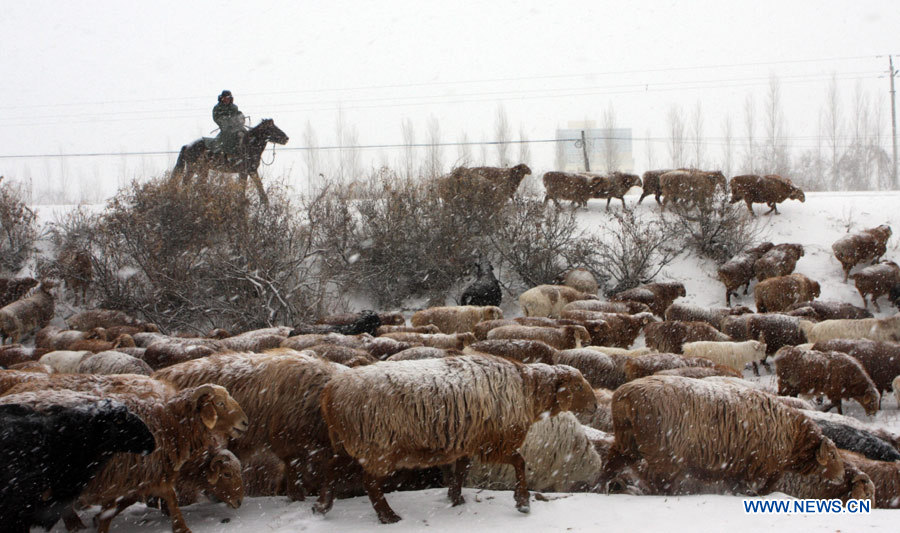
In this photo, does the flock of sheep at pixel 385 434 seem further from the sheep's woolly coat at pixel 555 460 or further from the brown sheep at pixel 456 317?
the brown sheep at pixel 456 317

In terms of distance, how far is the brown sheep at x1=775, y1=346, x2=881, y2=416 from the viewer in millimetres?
9547

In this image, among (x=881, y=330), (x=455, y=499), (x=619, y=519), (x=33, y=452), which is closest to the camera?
(x=33, y=452)

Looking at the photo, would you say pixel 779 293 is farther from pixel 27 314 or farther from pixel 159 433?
pixel 27 314

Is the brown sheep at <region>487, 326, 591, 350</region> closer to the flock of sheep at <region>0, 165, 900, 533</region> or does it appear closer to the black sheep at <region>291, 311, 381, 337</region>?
the flock of sheep at <region>0, 165, 900, 533</region>

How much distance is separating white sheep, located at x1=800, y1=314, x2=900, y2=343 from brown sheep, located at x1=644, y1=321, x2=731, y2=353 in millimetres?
1675

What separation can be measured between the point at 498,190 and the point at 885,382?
11.8 metres

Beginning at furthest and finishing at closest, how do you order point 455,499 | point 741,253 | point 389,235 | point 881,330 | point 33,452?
point 389,235, point 741,253, point 881,330, point 455,499, point 33,452

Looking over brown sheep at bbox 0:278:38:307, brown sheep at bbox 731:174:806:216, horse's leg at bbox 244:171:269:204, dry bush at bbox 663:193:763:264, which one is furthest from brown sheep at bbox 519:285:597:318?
brown sheep at bbox 0:278:38:307

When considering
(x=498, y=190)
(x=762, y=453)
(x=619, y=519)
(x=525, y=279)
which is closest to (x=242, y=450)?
(x=619, y=519)

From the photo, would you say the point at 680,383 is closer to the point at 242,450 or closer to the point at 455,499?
the point at 455,499

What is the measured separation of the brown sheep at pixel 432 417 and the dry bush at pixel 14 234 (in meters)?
19.9

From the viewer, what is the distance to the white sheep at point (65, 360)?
9.48 metres

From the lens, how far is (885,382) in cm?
1040

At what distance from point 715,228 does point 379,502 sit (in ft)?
55.6
